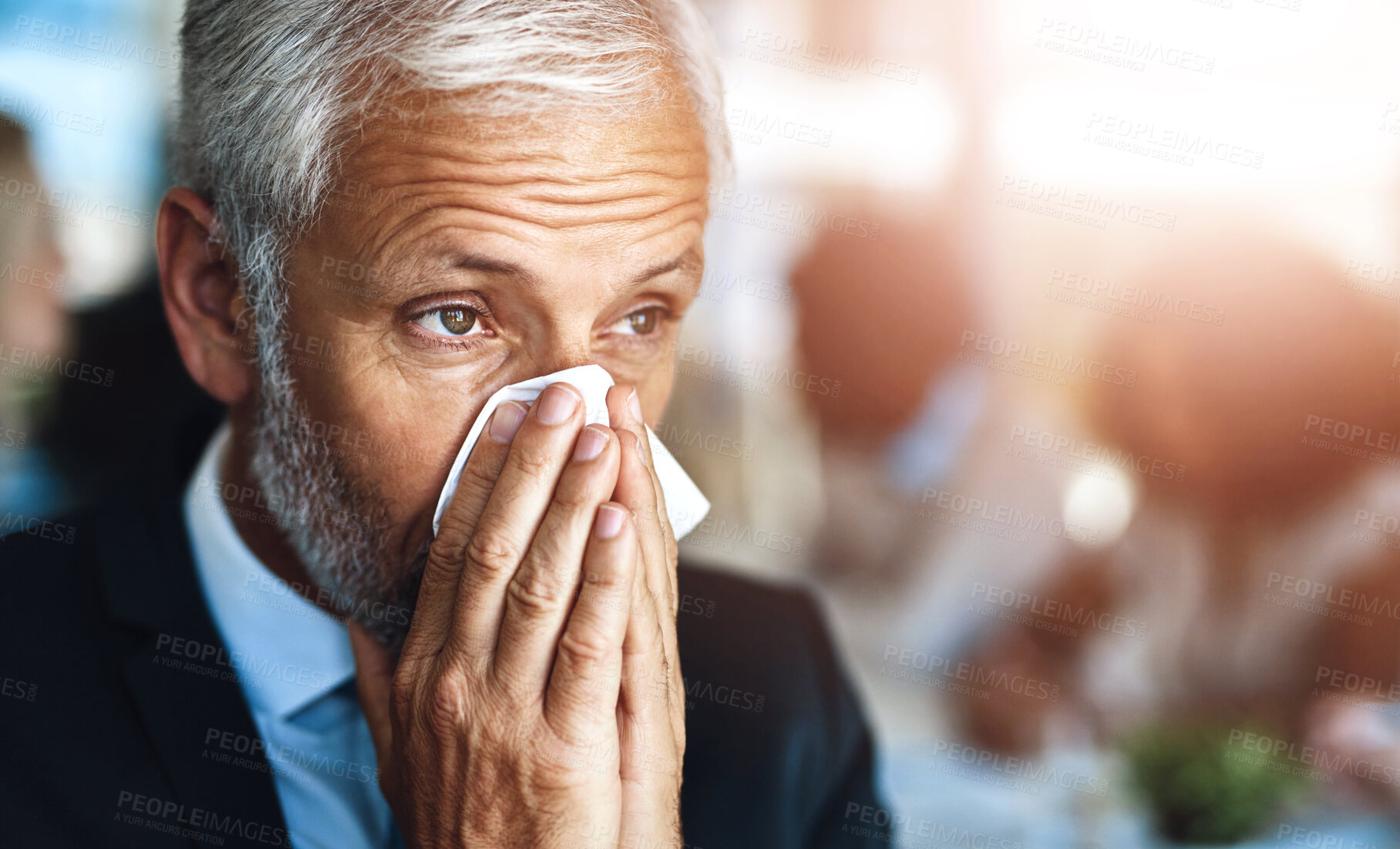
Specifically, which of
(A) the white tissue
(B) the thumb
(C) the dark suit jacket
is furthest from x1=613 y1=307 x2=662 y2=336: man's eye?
(B) the thumb

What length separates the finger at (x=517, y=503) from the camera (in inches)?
45.3

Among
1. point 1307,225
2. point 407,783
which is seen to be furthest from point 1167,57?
point 407,783

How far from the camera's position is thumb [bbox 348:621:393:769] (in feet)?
4.83

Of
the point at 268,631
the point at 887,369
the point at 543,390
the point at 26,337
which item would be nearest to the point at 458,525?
the point at 543,390

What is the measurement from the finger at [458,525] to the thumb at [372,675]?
0.29 metres

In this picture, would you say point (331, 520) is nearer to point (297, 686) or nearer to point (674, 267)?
point (297, 686)

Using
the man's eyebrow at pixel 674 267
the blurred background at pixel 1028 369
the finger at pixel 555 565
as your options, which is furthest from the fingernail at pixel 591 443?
the blurred background at pixel 1028 369

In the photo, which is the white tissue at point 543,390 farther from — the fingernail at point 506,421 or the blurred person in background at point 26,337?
the blurred person in background at point 26,337

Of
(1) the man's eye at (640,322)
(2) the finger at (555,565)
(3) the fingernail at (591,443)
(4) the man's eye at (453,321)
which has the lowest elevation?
(2) the finger at (555,565)

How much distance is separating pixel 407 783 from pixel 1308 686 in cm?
190

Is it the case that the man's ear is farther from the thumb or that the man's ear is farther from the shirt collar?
the thumb

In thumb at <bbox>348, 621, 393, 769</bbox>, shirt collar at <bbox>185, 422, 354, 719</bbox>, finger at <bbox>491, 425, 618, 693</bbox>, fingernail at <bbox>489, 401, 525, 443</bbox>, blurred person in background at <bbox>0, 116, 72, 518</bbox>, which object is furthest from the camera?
blurred person in background at <bbox>0, 116, 72, 518</bbox>

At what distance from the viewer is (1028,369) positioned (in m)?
1.80

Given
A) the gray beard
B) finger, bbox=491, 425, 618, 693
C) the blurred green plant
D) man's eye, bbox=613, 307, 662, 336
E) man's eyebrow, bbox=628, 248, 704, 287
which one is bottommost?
the blurred green plant
